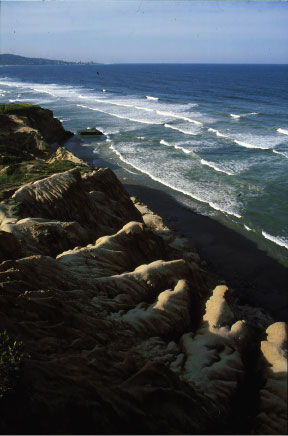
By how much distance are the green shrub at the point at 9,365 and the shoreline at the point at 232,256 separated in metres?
14.3

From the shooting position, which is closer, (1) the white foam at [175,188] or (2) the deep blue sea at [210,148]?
(1) the white foam at [175,188]

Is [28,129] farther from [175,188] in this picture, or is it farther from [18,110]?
[175,188]

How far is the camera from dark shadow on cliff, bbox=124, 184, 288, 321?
19531 millimetres

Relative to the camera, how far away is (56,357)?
26.3 feet

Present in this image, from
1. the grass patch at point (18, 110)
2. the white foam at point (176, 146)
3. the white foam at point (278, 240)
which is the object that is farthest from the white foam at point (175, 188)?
the grass patch at point (18, 110)

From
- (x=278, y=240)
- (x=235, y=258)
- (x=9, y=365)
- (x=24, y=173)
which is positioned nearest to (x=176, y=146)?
(x=278, y=240)

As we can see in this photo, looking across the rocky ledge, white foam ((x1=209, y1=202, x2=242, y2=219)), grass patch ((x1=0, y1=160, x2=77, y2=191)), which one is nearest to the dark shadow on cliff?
white foam ((x1=209, y1=202, x2=242, y2=219))

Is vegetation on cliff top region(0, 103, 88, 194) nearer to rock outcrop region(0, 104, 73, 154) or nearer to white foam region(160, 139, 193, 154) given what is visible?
rock outcrop region(0, 104, 73, 154)

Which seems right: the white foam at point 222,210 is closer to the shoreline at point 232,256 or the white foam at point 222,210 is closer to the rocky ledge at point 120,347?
the shoreline at point 232,256

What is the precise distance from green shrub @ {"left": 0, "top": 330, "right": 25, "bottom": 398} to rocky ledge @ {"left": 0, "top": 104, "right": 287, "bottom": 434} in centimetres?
2

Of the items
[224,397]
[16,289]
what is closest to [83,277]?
[16,289]

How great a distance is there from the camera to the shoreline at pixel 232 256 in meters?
19.5

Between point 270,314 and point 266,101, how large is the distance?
72089 millimetres

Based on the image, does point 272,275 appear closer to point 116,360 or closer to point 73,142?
point 116,360
